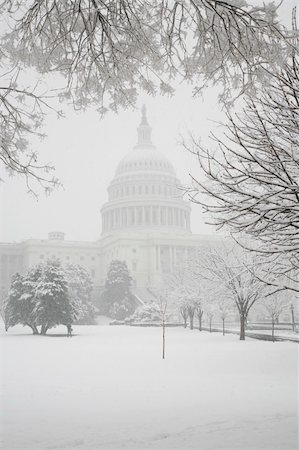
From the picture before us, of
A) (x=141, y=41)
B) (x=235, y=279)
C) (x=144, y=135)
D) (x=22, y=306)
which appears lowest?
(x=22, y=306)

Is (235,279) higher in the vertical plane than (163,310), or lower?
higher

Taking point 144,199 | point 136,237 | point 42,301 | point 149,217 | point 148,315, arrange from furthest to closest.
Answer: point 144,199
point 149,217
point 136,237
point 148,315
point 42,301

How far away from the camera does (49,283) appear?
109ft

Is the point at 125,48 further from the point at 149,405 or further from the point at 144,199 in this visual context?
the point at 144,199

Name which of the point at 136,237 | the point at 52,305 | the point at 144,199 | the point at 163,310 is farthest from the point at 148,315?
the point at 144,199

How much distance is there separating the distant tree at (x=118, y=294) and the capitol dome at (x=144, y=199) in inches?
1816

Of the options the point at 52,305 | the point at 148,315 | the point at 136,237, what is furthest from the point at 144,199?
the point at 52,305

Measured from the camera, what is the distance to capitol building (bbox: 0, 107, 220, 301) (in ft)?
328

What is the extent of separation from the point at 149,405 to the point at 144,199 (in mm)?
111090

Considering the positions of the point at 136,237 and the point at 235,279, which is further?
the point at 136,237

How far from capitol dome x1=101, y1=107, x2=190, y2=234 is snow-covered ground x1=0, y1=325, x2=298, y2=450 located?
98429mm

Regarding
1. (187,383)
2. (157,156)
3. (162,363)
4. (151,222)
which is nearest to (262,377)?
(187,383)

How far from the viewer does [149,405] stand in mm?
8219

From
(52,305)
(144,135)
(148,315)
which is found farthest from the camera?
(144,135)
